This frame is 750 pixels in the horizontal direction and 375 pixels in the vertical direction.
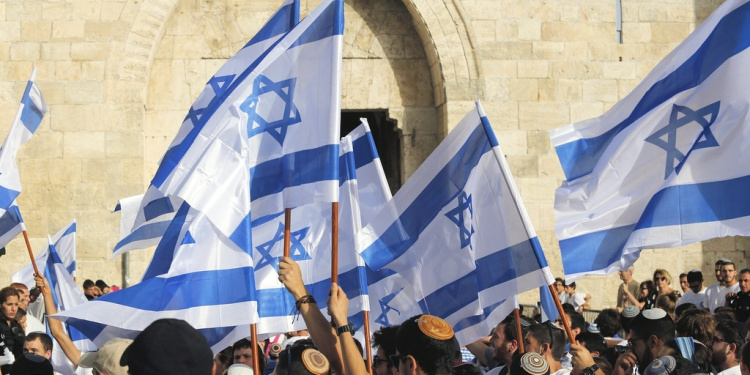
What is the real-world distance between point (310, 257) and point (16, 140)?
287cm

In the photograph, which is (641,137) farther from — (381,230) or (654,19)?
(654,19)

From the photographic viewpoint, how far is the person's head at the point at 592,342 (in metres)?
6.85

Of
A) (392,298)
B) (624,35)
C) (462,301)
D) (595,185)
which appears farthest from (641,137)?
(624,35)

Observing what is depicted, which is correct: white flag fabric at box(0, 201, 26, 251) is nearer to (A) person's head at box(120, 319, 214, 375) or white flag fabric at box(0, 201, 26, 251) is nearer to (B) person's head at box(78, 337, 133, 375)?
(B) person's head at box(78, 337, 133, 375)

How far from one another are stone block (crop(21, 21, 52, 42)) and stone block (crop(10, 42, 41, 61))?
0.08m

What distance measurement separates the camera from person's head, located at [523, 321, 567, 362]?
561 centimetres

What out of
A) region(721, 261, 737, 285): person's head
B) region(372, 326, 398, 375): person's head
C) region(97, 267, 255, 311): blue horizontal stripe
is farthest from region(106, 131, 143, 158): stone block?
region(372, 326, 398, 375): person's head

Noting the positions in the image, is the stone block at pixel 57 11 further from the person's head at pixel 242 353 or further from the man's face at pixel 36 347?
the person's head at pixel 242 353

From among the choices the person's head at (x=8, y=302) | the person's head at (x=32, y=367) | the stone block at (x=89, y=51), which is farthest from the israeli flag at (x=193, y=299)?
the stone block at (x=89, y=51)

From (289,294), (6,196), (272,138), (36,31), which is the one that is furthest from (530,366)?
(36,31)

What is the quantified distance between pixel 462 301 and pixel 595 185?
990 mm

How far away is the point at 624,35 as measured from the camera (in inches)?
580

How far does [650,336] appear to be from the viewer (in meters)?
5.32

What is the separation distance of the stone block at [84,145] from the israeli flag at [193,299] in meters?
8.90
